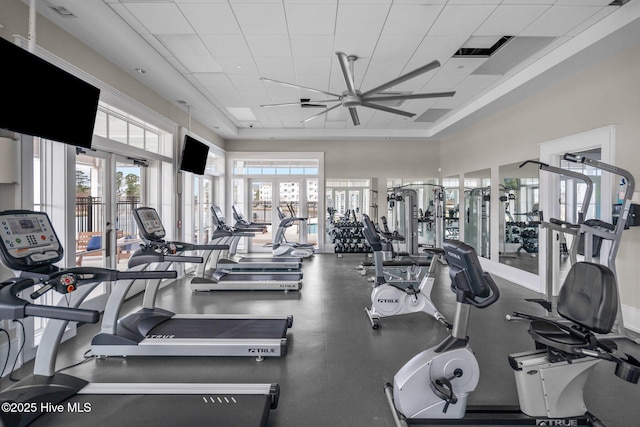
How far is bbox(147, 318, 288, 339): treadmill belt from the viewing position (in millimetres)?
3137

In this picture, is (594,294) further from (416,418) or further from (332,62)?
(332,62)

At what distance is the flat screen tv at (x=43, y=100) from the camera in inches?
93.7

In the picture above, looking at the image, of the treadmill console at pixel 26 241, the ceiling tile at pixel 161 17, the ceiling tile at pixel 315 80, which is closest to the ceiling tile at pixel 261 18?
the ceiling tile at pixel 161 17

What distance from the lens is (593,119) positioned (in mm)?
4160

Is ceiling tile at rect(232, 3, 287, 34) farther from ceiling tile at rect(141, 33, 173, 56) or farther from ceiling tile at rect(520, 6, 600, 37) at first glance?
ceiling tile at rect(520, 6, 600, 37)

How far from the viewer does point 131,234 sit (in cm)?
499

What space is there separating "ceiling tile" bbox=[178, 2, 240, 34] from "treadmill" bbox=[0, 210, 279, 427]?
8.32 ft

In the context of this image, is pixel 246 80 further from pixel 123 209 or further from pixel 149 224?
pixel 149 224

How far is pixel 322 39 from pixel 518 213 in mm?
5157

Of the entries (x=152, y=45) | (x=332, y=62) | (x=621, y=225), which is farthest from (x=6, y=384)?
(x=621, y=225)

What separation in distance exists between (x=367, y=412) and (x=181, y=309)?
10.0 feet

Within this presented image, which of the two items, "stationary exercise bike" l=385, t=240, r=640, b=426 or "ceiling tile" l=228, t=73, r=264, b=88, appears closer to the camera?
"stationary exercise bike" l=385, t=240, r=640, b=426

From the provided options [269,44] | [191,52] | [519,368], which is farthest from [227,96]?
[519,368]

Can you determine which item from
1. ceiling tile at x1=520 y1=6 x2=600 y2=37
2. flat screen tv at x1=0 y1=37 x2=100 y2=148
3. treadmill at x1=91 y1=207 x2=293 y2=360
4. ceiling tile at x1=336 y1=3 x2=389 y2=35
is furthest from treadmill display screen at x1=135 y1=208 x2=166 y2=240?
ceiling tile at x1=520 y1=6 x2=600 y2=37
